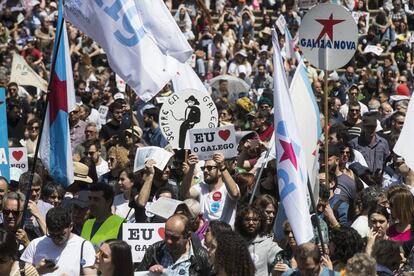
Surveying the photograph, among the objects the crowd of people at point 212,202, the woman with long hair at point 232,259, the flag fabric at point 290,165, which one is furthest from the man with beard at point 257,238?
the woman with long hair at point 232,259

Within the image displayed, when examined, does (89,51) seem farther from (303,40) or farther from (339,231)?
(339,231)

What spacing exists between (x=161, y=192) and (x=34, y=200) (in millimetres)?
1145

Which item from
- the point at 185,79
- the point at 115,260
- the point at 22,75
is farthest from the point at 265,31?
the point at 115,260

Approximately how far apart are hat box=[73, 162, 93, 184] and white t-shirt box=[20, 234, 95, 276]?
2935 mm

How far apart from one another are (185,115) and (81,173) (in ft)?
3.65

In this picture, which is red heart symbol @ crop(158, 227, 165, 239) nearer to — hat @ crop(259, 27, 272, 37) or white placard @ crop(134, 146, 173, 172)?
white placard @ crop(134, 146, 173, 172)

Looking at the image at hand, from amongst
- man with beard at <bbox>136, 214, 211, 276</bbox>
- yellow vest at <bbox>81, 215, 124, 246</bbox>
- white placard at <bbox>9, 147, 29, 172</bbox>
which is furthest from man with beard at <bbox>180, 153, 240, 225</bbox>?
white placard at <bbox>9, 147, 29, 172</bbox>

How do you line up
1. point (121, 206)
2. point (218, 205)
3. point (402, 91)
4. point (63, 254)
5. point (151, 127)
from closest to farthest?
point (63, 254) < point (218, 205) < point (121, 206) < point (151, 127) < point (402, 91)

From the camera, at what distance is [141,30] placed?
451 inches

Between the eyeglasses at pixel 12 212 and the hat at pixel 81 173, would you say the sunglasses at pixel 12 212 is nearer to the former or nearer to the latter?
the eyeglasses at pixel 12 212

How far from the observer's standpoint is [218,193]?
36.2 feet

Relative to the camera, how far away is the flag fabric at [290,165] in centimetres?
908

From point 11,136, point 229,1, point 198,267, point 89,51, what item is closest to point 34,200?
point 198,267

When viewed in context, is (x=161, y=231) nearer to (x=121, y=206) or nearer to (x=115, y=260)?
(x=121, y=206)
